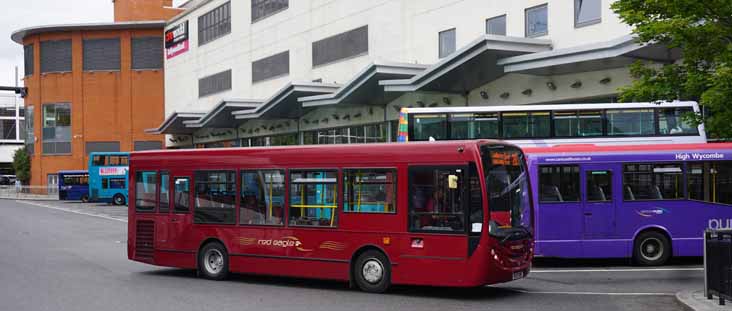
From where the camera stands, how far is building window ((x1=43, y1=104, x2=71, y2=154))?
7669 cm

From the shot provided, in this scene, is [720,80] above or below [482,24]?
below

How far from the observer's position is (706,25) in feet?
41.3

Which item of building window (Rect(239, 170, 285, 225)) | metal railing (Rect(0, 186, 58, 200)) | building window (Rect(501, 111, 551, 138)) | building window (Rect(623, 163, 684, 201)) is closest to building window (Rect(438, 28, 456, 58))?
building window (Rect(501, 111, 551, 138))

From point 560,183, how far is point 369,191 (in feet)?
18.7

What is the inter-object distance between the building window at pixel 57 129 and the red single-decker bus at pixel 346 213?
64.4m

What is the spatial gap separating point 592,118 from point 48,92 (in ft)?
221

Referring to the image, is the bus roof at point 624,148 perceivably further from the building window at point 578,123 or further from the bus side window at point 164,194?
the bus side window at point 164,194

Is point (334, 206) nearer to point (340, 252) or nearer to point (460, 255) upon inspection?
point (340, 252)

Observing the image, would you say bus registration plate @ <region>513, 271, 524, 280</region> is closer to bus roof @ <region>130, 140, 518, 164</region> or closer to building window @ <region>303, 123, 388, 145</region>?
bus roof @ <region>130, 140, 518, 164</region>

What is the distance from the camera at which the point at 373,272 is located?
13.5 metres

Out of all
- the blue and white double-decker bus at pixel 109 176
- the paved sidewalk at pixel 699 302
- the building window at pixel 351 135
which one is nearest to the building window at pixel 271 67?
the building window at pixel 351 135

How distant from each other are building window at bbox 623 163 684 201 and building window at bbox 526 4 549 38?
1239 centimetres

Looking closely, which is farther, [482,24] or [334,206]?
[482,24]

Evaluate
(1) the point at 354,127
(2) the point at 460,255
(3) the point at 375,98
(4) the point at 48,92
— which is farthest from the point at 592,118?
(4) the point at 48,92
